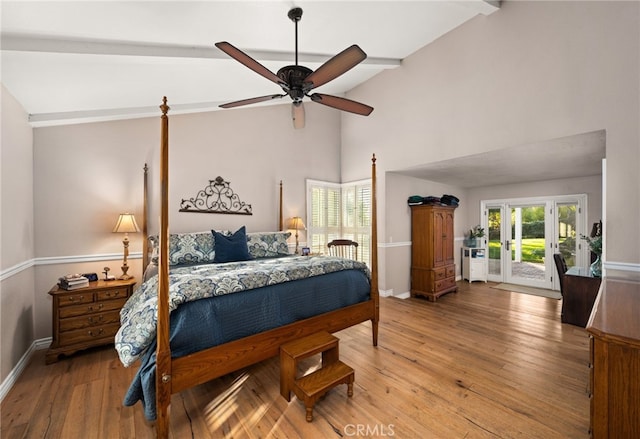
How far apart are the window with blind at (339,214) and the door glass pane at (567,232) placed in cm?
365

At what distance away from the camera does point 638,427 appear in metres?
1.11

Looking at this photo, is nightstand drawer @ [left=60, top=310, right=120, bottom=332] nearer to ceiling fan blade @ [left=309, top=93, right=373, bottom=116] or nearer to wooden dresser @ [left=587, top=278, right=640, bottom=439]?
ceiling fan blade @ [left=309, top=93, right=373, bottom=116]

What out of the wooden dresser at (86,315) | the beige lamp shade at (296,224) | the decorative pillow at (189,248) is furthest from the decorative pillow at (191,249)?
the beige lamp shade at (296,224)

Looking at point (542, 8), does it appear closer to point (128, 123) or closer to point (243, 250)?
point (243, 250)

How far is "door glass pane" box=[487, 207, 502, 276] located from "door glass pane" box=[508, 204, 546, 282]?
0.72 feet

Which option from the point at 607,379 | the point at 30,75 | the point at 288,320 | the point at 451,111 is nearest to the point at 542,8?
the point at 451,111

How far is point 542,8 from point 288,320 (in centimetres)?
422

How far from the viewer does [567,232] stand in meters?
4.99

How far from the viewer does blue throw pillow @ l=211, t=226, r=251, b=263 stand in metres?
3.35

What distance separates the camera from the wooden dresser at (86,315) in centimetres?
258

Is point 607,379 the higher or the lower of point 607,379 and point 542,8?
the lower

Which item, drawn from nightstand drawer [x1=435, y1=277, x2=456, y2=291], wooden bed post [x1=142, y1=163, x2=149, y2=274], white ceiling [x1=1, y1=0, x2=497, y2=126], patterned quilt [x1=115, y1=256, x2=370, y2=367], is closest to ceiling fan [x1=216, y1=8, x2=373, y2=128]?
white ceiling [x1=1, y1=0, x2=497, y2=126]

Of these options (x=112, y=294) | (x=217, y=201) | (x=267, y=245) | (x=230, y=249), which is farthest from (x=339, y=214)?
(x=112, y=294)

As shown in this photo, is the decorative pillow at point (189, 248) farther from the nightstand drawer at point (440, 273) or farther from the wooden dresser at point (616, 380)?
the nightstand drawer at point (440, 273)
